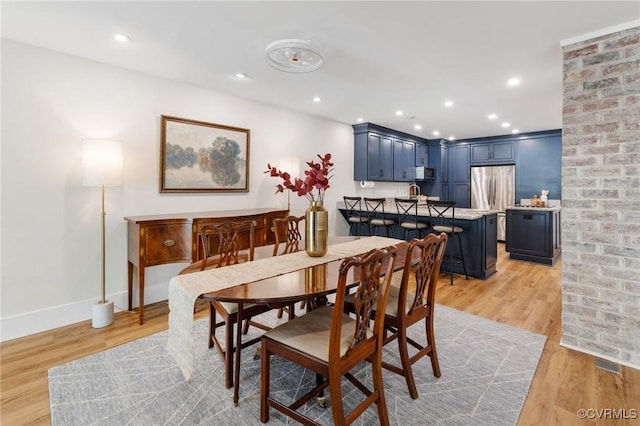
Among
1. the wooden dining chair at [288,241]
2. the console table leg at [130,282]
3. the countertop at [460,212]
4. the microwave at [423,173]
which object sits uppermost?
the microwave at [423,173]

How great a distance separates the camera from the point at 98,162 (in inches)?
104

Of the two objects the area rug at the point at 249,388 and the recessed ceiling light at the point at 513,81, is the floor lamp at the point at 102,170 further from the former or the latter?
the recessed ceiling light at the point at 513,81

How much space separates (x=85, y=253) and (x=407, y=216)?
155 inches

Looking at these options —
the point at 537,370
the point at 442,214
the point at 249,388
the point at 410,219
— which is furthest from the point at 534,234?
the point at 249,388

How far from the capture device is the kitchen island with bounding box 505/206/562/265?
4.85 metres

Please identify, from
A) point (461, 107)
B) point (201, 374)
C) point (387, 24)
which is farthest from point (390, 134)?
point (201, 374)

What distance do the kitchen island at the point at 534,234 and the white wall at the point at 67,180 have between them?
194 inches

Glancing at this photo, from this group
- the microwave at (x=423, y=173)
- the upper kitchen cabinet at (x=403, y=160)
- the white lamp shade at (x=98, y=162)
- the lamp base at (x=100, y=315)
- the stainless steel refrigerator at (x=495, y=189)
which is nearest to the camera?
the white lamp shade at (x=98, y=162)

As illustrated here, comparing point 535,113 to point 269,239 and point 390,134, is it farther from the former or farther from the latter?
point 269,239

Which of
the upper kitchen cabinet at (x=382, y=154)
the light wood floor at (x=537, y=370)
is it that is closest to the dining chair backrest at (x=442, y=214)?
the light wood floor at (x=537, y=370)

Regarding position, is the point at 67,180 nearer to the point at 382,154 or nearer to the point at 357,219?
the point at 357,219

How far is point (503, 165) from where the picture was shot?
22.0 feet

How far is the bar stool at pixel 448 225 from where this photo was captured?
396 cm

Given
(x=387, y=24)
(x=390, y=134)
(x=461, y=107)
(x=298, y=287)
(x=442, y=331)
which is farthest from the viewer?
(x=390, y=134)
